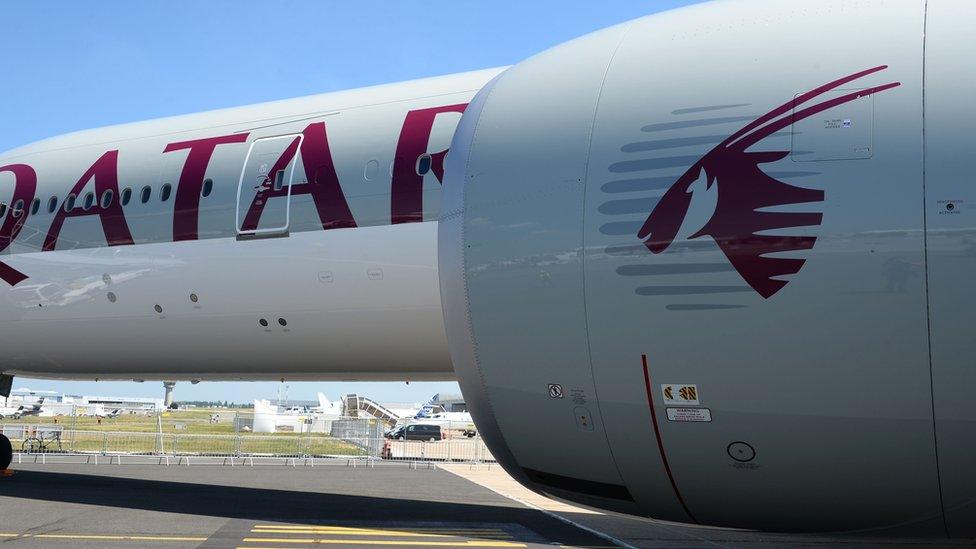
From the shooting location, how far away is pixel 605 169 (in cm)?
683

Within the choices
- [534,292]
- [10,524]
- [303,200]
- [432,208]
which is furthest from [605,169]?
[10,524]

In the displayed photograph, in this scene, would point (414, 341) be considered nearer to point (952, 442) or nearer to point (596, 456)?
point (596, 456)

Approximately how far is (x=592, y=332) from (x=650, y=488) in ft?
4.44

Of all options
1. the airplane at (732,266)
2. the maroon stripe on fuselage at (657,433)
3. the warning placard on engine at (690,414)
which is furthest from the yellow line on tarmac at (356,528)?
the warning placard on engine at (690,414)

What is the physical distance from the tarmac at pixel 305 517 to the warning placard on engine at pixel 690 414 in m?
5.35

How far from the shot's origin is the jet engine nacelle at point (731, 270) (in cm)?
591

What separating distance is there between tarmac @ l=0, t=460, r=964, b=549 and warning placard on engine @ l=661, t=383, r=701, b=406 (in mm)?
5436

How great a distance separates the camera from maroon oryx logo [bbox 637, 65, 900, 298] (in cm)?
608

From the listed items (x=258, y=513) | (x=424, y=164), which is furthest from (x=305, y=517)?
(x=424, y=164)

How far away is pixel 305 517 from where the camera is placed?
1373 centimetres

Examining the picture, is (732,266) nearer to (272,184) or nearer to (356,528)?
(272,184)

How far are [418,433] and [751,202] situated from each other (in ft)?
182

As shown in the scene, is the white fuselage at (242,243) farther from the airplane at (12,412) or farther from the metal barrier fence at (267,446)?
the airplane at (12,412)

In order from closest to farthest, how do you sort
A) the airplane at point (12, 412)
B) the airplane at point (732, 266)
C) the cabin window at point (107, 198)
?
1. the airplane at point (732, 266)
2. the cabin window at point (107, 198)
3. the airplane at point (12, 412)
